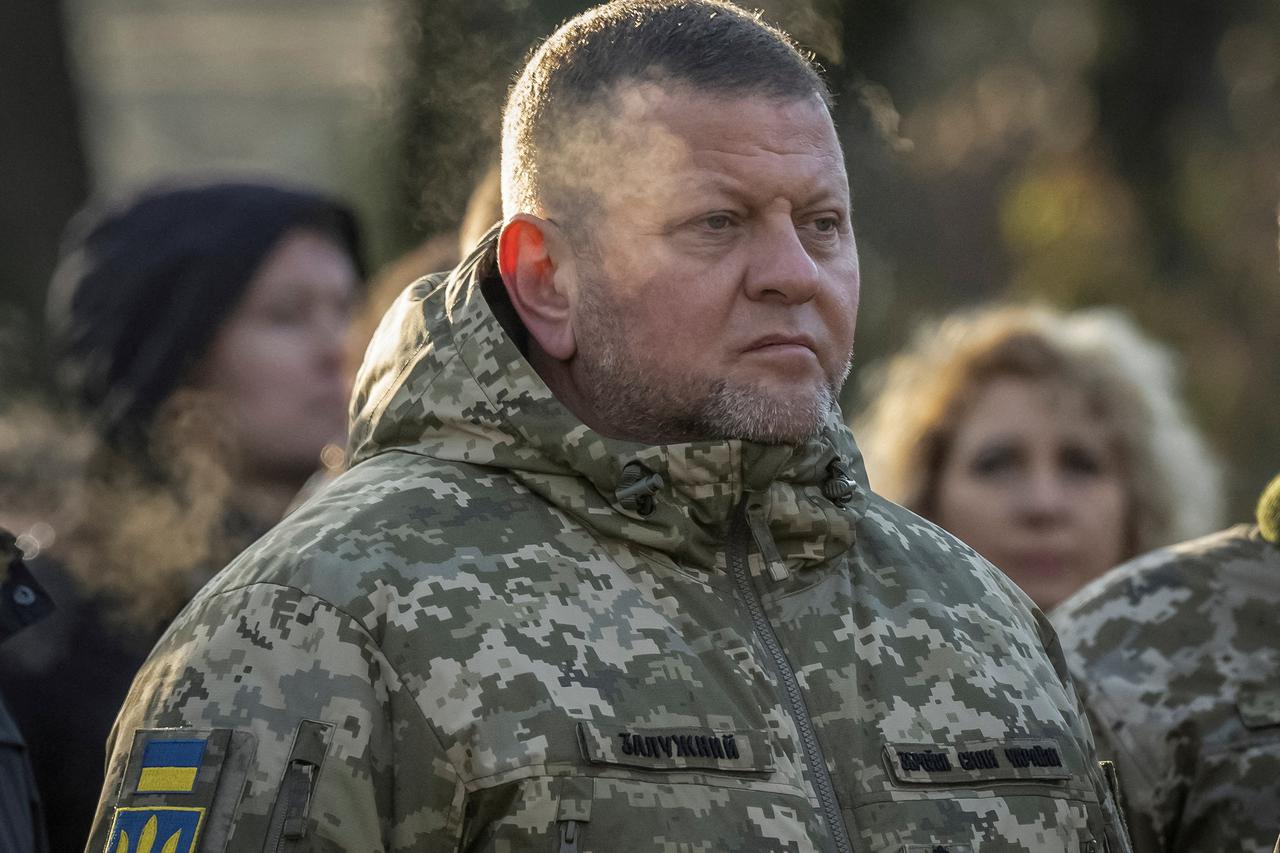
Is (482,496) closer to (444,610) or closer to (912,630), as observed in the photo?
(444,610)

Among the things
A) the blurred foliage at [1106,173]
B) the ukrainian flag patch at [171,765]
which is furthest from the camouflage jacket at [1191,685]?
the blurred foliage at [1106,173]

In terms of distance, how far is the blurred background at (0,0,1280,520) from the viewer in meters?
10.6

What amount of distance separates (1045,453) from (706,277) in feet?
8.66

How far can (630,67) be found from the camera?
10.3ft

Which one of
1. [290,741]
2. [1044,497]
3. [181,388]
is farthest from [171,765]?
[1044,497]

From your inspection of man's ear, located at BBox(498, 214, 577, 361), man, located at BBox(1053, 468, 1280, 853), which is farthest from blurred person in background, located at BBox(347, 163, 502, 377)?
man, located at BBox(1053, 468, 1280, 853)

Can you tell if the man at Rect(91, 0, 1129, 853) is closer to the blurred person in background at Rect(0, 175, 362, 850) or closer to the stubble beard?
the stubble beard

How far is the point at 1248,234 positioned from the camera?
12734 mm

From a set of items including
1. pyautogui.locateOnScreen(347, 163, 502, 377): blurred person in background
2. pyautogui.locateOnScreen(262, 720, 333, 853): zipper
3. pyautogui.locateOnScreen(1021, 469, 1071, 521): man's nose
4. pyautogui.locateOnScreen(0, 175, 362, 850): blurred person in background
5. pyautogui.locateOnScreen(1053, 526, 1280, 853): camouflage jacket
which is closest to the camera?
pyautogui.locateOnScreen(262, 720, 333, 853): zipper

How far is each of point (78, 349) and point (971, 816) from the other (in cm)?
291

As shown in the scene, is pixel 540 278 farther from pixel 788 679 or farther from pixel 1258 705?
pixel 1258 705

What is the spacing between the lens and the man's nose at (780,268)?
305 cm

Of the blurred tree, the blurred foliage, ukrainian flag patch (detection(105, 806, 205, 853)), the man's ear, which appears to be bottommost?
ukrainian flag patch (detection(105, 806, 205, 853))

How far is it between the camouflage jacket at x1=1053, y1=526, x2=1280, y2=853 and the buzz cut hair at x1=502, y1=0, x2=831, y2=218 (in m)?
1.33
